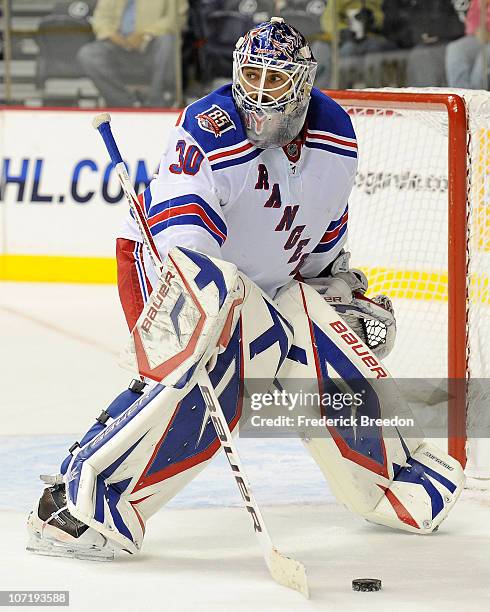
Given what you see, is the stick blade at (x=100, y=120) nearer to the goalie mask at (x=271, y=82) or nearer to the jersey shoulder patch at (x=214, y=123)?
the jersey shoulder patch at (x=214, y=123)

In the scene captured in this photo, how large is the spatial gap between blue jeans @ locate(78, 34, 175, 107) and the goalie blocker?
3.91m

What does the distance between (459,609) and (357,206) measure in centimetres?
227

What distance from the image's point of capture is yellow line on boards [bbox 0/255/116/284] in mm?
6602

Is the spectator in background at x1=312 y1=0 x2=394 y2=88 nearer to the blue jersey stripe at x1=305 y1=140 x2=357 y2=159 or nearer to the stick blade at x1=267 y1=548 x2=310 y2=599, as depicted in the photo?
the blue jersey stripe at x1=305 y1=140 x2=357 y2=159

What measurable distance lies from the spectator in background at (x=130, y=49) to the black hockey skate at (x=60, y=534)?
4131mm

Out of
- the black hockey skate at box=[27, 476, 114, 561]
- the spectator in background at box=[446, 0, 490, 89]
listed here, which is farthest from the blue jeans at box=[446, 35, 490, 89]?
the black hockey skate at box=[27, 476, 114, 561]

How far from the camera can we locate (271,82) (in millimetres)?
2682

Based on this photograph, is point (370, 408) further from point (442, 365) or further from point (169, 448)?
point (442, 365)

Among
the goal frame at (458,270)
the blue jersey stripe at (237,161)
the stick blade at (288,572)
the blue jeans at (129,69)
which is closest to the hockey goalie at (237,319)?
the blue jersey stripe at (237,161)

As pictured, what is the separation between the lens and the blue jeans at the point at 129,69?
6691 mm

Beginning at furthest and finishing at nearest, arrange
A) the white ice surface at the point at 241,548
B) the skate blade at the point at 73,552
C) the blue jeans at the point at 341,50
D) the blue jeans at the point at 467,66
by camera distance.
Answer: the blue jeans at the point at 341,50, the blue jeans at the point at 467,66, the skate blade at the point at 73,552, the white ice surface at the point at 241,548

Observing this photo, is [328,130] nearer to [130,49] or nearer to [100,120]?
[100,120]

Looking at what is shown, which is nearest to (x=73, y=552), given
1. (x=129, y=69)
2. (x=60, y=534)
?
(x=60, y=534)

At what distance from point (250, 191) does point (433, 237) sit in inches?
80.6
